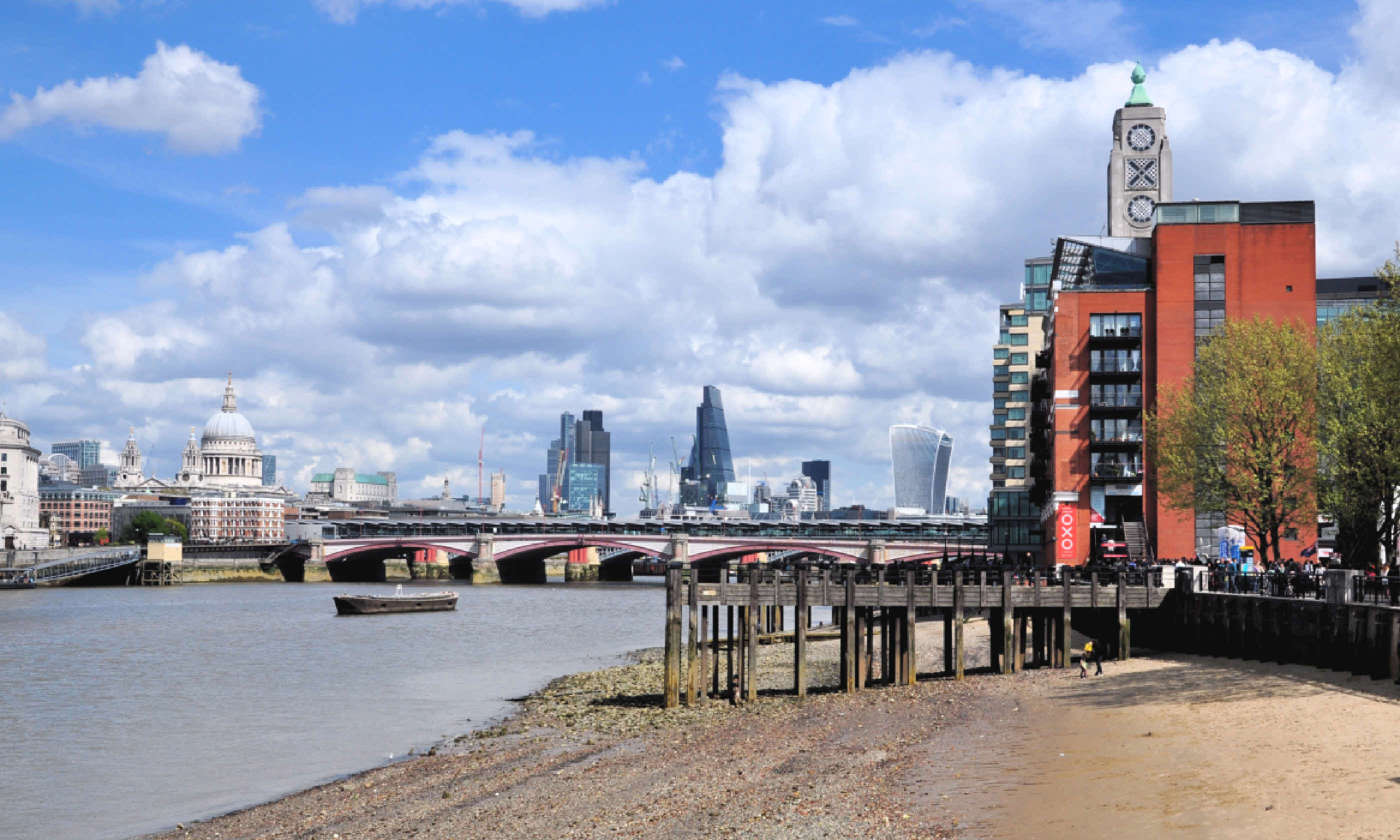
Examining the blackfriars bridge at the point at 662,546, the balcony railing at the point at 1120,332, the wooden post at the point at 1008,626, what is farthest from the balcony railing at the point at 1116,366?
the blackfriars bridge at the point at 662,546

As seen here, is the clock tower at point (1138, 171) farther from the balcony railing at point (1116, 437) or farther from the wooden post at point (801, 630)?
the wooden post at point (801, 630)

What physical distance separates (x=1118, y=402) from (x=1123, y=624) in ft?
115

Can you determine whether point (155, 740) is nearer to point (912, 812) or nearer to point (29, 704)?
point (29, 704)

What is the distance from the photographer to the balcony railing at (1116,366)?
8050 cm

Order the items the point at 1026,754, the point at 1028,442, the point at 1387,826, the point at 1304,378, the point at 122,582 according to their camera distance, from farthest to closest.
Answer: the point at 122,582
the point at 1028,442
the point at 1304,378
the point at 1026,754
the point at 1387,826

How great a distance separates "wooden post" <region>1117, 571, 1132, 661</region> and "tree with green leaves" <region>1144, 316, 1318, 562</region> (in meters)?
12.7

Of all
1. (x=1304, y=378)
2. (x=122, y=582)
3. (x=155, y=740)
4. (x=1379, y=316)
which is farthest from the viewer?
(x=122, y=582)

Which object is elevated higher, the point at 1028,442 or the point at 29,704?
the point at 1028,442

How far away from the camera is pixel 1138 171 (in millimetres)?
112875

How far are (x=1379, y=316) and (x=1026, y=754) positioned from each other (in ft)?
103

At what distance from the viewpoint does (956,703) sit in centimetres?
3897

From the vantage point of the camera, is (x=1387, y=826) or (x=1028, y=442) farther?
(x=1028, y=442)

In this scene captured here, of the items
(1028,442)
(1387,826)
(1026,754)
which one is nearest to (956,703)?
(1026,754)

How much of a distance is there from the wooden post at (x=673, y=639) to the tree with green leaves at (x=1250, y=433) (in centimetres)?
2854
